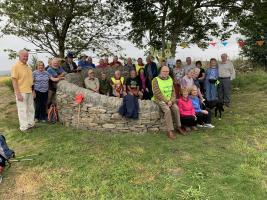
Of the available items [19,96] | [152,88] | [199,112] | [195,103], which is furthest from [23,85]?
[199,112]

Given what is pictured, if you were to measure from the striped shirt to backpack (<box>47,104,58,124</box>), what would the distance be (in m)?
0.61

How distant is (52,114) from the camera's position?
10.6 metres

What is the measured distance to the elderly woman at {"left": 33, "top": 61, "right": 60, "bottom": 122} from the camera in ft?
33.2

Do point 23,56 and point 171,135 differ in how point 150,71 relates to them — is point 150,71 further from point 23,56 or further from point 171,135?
point 23,56

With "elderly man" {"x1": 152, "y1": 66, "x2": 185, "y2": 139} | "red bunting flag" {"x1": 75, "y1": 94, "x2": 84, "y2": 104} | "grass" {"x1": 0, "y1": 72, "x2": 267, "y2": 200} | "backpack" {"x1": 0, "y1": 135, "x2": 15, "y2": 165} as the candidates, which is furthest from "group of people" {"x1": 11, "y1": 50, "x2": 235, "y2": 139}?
"backpack" {"x1": 0, "y1": 135, "x2": 15, "y2": 165}

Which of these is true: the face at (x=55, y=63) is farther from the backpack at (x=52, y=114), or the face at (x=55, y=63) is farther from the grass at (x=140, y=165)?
the grass at (x=140, y=165)

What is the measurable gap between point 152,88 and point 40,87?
3.11 m

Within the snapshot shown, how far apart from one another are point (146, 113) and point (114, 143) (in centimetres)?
124

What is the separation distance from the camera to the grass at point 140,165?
644cm

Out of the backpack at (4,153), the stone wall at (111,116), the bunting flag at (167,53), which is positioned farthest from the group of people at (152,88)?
the bunting flag at (167,53)

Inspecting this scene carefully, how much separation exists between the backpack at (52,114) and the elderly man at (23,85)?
2.77 feet

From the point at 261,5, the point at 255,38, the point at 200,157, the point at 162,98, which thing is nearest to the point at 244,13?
the point at 261,5

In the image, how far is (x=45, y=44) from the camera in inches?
590

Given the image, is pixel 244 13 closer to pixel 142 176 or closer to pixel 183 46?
pixel 183 46
